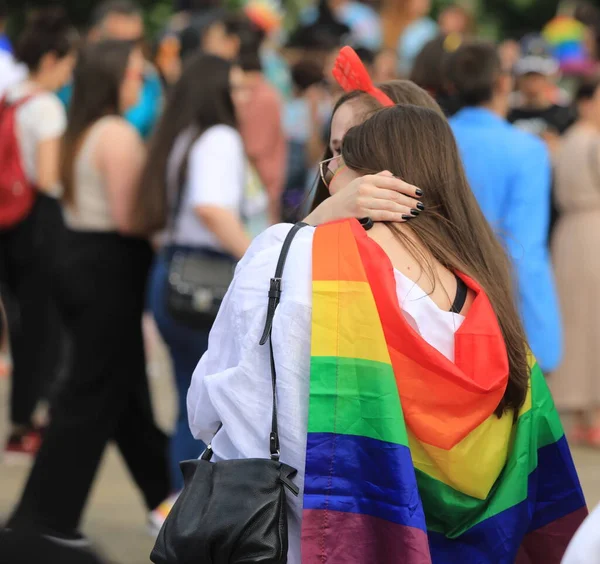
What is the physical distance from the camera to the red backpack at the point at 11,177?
19.7ft

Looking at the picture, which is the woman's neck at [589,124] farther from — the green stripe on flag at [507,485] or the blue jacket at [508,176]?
the green stripe on flag at [507,485]

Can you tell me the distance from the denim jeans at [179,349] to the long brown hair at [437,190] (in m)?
1.85

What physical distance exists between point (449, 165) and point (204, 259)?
1.91 metres

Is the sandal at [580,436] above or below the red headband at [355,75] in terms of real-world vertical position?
below

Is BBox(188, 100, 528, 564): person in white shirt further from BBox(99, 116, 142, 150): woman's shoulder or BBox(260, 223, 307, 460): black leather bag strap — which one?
BBox(99, 116, 142, 150): woman's shoulder

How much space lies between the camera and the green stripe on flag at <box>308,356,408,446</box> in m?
2.32

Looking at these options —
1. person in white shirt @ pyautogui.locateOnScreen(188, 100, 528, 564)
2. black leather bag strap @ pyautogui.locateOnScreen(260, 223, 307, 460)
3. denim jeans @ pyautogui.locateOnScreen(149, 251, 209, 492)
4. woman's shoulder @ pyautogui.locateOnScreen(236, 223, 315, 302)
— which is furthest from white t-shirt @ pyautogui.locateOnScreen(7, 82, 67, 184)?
black leather bag strap @ pyautogui.locateOnScreen(260, 223, 307, 460)

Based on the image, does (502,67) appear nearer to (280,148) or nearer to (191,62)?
(191,62)

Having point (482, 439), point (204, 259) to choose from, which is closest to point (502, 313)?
point (482, 439)

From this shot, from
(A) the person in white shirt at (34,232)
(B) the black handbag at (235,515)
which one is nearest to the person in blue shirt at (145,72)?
(A) the person in white shirt at (34,232)

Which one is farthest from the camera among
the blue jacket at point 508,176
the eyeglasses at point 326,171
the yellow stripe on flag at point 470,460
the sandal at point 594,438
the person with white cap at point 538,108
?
the person with white cap at point 538,108

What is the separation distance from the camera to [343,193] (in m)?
2.61

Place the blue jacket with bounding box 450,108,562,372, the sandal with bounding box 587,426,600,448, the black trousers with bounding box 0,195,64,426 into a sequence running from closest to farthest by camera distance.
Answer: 1. the blue jacket with bounding box 450,108,562,372
2. the black trousers with bounding box 0,195,64,426
3. the sandal with bounding box 587,426,600,448

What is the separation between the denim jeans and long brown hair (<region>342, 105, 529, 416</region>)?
1.85 m
